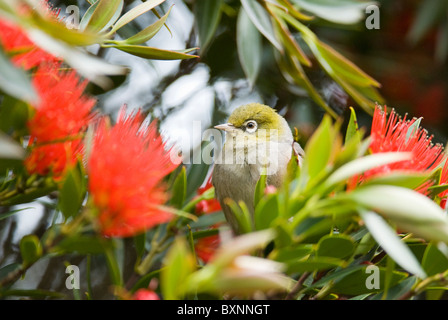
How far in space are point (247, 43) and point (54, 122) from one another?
94cm

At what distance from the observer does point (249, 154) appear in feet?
6.88

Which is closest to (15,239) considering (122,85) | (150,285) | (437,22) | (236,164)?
(122,85)

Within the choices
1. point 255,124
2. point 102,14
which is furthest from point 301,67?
point 102,14

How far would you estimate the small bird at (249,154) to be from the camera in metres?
1.97

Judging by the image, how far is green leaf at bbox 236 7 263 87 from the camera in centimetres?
177

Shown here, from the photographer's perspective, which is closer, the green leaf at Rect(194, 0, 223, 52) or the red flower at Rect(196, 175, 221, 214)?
the red flower at Rect(196, 175, 221, 214)

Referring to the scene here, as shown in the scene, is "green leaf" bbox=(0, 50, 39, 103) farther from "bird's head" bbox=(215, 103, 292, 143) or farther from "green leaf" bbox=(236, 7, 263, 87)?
"bird's head" bbox=(215, 103, 292, 143)

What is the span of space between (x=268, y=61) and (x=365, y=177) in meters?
1.74

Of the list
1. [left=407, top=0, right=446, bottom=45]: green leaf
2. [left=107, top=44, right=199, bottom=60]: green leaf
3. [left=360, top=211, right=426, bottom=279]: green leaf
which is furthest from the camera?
[left=407, top=0, right=446, bottom=45]: green leaf

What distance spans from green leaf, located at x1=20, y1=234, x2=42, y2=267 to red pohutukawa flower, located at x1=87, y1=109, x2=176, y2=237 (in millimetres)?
128

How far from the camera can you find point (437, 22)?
2705 millimetres

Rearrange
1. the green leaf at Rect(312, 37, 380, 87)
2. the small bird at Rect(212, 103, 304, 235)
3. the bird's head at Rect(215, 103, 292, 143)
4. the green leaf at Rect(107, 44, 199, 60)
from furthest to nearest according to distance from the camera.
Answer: the bird's head at Rect(215, 103, 292, 143), the small bird at Rect(212, 103, 304, 235), the green leaf at Rect(312, 37, 380, 87), the green leaf at Rect(107, 44, 199, 60)

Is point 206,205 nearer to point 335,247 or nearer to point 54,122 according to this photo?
point 335,247

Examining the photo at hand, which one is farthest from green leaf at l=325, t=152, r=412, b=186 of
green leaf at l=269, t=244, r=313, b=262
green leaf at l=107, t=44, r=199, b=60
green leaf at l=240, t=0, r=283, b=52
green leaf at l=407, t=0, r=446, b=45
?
green leaf at l=407, t=0, r=446, b=45
